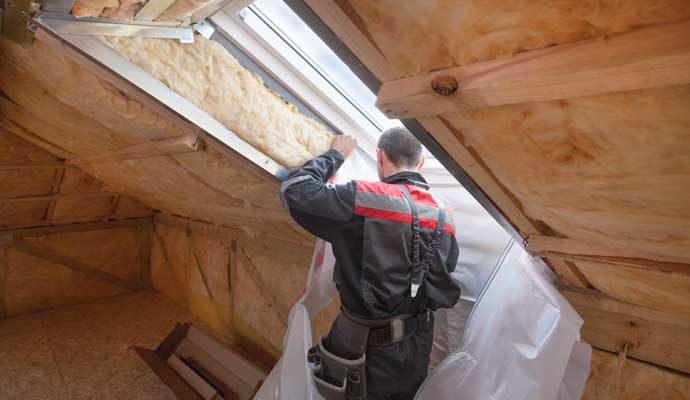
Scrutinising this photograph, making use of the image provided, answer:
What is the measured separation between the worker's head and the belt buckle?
0.62 m

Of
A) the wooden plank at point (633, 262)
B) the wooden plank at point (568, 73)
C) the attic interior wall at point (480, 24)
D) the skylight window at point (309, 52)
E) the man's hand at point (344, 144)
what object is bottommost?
the wooden plank at point (633, 262)

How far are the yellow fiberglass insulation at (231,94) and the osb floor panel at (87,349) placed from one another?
108 inches

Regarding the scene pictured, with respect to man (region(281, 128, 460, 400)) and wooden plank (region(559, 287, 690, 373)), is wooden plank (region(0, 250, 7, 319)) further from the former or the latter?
wooden plank (region(559, 287, 690, 373))

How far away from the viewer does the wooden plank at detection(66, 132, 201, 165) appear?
1.71m

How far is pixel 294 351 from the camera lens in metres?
1.72

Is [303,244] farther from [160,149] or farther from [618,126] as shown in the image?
[618,126]

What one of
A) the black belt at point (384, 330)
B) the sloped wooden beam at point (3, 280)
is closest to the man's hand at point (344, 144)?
the black belt at point (384, 330)

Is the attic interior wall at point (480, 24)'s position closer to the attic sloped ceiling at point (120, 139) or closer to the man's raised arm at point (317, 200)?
the man's raised arm at point (317, 200)

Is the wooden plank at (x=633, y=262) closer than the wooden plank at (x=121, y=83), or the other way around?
the wooden plank at (x=633, y=262)


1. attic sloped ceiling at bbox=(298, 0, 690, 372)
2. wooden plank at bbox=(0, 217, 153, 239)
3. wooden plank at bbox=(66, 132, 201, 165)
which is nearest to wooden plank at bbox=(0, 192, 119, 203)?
wooden plank at bbox=(0, 217, 153, 239)

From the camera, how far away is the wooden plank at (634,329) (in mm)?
1391

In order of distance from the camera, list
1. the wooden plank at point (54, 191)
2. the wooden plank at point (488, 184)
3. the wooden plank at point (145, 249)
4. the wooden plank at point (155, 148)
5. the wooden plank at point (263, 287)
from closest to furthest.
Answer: the wooden plank at point (488, 184), the wooden plank at point (155, 148), the wooden plank at point (263, 287), the wooden plank at point (54, 191), the wooden plank at point (145, 249)

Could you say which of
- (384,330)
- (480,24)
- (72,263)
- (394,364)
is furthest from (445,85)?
(72,263)

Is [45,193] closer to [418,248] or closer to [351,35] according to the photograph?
Answer: [418,248]
